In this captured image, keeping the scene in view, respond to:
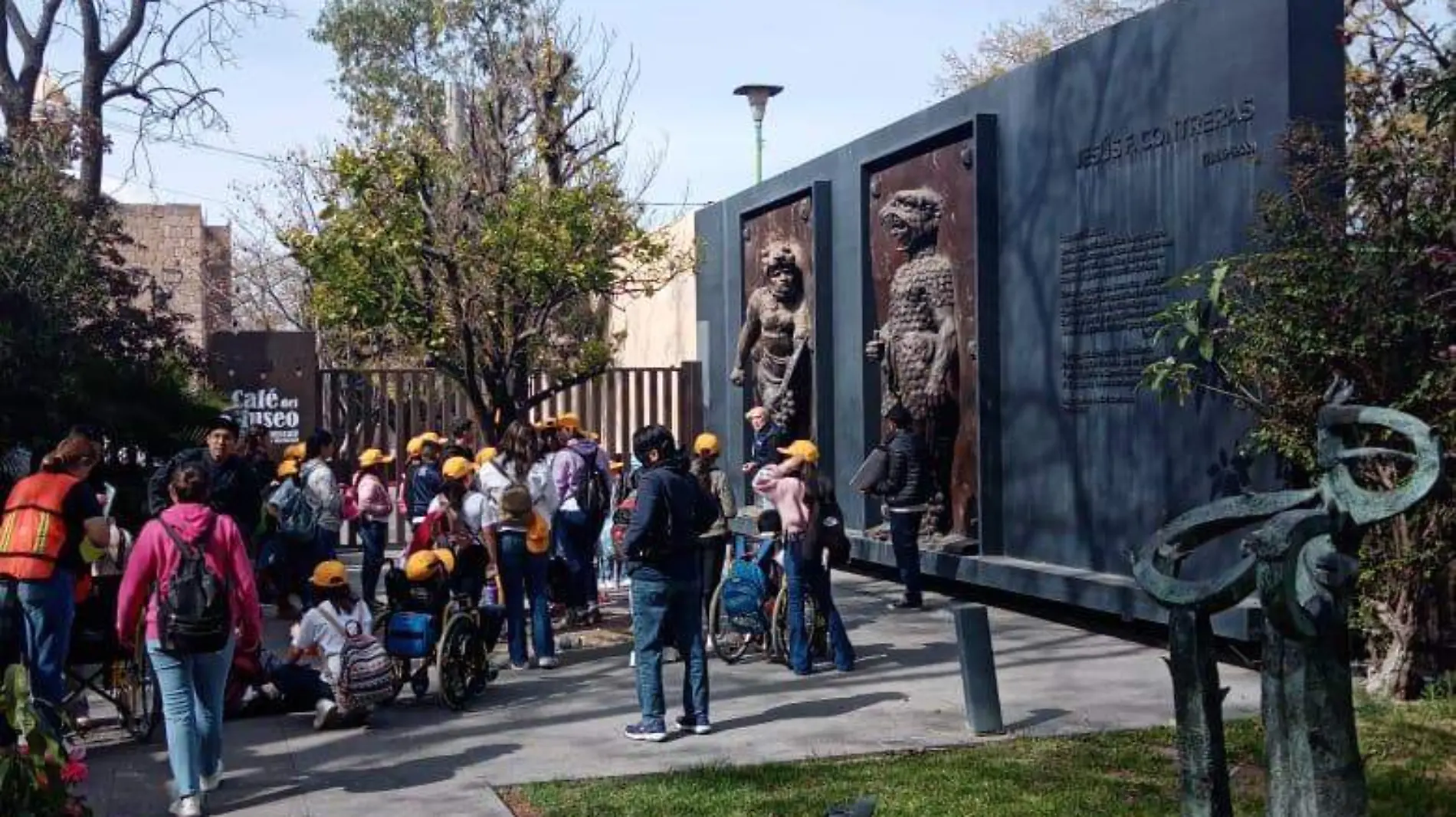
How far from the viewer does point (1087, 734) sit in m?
9.42

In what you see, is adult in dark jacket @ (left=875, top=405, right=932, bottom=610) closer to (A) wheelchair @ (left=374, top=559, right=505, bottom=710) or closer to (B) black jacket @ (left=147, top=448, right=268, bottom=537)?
(A) wheelchair @ (left=374, top=559, right=505, bottom=710)

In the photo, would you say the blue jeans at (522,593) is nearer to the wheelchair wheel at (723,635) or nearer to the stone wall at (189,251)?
the wheelchair wheel at (723,635)

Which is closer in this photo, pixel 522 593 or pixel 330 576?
pixel 330 576

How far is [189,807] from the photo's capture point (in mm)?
7863

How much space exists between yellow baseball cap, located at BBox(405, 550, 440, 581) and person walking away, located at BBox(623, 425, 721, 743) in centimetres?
166

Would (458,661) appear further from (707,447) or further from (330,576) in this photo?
(707,447)

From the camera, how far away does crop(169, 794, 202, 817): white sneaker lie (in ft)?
25.8

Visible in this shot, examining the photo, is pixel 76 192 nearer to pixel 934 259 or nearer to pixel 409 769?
pixel 934 259

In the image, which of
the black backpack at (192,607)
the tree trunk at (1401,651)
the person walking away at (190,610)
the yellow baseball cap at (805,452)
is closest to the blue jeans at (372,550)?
the yellow baseball cap at (805,452)

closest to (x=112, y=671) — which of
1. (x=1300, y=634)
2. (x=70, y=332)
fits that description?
(x=70, y=332)

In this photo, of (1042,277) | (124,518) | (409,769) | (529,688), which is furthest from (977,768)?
(124,518)

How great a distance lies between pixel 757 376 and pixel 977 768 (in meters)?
11.3

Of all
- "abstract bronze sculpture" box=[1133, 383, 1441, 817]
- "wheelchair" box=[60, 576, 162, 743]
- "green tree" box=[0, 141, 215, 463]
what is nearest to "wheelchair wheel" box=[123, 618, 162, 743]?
"wheelchair" box=[60, 576, 162, 743]

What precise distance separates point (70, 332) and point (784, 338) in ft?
25.2
